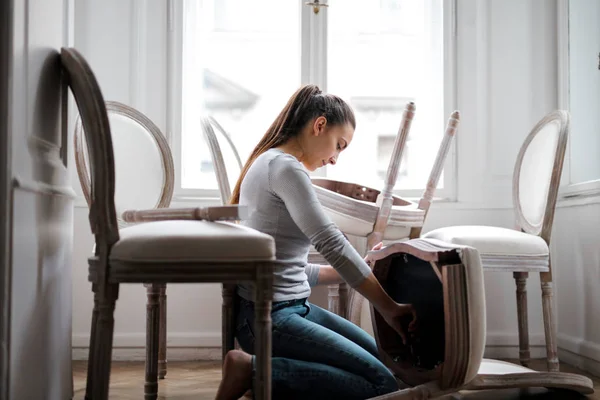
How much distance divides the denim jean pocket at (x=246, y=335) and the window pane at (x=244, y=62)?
1569 mm

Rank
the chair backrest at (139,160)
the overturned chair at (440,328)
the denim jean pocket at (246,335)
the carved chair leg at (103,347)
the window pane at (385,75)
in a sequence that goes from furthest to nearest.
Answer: the window pane at (385,75), the chair backrest at (139,160), the denim jean pocket at (246,335), the overturned chair at (440,328), the carved chair leg at (103,347)

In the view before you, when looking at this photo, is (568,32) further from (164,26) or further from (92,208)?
(92,208)

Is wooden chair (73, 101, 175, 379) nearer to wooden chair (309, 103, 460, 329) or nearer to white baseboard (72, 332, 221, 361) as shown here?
white baseboard (72, 332, 221, 361)

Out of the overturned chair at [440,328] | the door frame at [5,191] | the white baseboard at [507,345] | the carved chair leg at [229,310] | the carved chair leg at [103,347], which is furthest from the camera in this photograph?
the white baseboard at [507,345]

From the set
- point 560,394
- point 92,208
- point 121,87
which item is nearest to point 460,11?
point 121,87

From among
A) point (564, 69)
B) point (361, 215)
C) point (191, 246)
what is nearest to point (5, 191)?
point (191, 246)

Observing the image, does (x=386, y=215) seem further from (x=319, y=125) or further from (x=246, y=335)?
(x=246, y=335)

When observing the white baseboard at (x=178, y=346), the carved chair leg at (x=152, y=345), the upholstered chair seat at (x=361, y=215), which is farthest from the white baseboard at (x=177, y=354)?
the upholstered chair seat at (x=361, y=215)

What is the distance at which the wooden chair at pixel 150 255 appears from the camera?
148 cm

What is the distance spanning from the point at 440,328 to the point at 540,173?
1.36 m

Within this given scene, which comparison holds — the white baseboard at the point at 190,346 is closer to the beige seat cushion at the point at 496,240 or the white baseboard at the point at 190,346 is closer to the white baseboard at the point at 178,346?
the white baseboard at the point at 178,346

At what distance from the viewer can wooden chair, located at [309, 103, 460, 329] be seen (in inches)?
98.6

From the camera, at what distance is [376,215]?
8.25 feet

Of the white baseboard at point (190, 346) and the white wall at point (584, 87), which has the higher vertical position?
the white wall at point (584, 87)
